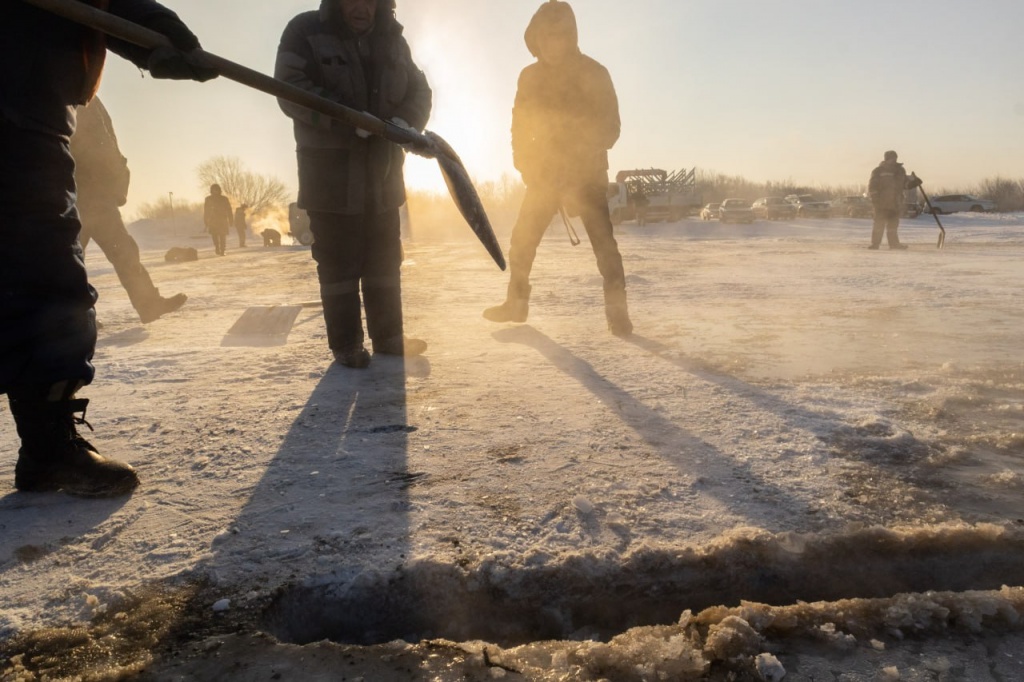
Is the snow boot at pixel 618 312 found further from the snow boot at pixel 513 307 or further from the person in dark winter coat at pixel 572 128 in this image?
the snow boot at pixel 513 307

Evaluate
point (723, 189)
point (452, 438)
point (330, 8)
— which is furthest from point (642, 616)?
point (723, 189)

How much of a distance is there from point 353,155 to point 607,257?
1543 mm

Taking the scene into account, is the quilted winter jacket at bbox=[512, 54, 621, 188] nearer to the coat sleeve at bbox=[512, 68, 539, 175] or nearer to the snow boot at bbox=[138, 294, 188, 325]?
the coat sleeve at bbox=[512, 68, 539, 175]

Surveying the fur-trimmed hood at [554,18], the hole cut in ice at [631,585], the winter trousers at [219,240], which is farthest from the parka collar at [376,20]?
the winter trousers at [219,240]

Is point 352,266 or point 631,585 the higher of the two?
point 352,266

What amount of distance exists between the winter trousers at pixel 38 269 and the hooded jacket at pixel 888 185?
12.9 meters

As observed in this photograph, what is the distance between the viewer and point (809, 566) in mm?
1377

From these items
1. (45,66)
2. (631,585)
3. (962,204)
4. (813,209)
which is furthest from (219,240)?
(962,204)

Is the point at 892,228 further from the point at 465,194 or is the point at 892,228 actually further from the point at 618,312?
the point at 465,194

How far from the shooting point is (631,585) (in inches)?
52.7

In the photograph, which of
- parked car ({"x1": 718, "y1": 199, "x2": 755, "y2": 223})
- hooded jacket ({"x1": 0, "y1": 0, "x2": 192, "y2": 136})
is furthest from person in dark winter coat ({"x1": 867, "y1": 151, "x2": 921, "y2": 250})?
parked car ({"x1": 718, "y1": 199, "x2": 755, "y2": 223})

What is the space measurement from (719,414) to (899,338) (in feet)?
5.87

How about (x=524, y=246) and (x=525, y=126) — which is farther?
(x=524, y=246)

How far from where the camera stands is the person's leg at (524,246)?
4.01m
